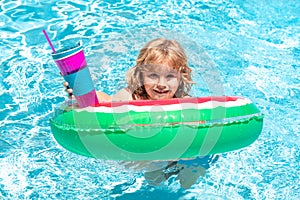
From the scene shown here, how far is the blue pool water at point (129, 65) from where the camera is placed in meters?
5.08

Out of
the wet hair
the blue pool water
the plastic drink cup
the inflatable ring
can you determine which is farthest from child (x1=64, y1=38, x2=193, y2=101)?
the blue pool water

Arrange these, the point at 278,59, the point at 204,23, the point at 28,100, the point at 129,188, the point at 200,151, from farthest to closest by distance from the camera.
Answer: the point at 204,23 < the point at 278,59 < the point at 28,100 < the point at 129,188 < the point at 200,151

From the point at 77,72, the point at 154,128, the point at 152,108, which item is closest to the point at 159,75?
the point at 152,108

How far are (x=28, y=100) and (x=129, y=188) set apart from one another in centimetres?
177

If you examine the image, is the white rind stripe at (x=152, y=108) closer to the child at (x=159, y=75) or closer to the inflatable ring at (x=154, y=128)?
the inflatable ring at (x=154, y=128)

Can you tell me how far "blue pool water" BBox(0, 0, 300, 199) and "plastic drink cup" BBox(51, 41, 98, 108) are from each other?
1.52 m

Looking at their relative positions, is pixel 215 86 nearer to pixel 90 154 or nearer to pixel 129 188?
pixel 129 188

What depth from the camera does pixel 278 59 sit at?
7043 millimetres

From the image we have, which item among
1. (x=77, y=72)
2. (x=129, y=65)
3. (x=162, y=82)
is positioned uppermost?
(x=77, y=72)

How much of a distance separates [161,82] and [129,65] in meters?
2.27

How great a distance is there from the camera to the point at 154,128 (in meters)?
3.52

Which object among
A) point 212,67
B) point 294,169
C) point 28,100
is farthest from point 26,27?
point 294,169

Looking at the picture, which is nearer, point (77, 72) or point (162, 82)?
point (77, 72)

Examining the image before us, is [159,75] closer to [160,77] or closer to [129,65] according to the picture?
[160,77]
